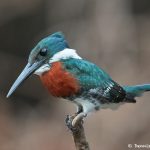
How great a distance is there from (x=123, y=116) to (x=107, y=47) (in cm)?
73

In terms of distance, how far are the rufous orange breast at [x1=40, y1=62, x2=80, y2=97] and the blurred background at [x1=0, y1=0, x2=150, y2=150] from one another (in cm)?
296

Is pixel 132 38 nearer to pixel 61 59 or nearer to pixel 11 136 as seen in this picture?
pixel 11 136

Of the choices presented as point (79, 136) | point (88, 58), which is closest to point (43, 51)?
point (79, 136)

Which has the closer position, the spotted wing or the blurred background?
the spotted wing

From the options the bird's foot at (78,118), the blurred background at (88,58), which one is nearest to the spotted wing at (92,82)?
the bird's foot at (78,118)

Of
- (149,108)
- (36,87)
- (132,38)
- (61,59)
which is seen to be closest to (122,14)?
(132,38)

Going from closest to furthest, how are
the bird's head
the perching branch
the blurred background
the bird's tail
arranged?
the perching branch, the bird's head, the bird's tail, the blurred background

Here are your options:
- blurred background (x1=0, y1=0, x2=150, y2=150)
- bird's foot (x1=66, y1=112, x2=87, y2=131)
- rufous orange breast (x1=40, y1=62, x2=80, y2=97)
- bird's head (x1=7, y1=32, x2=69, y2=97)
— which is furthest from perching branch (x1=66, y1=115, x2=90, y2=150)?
blurred background (x1=0, y1=0, x2=150, y2=150)

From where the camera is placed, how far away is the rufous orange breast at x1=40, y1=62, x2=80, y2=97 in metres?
3.58

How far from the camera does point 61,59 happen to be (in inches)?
144

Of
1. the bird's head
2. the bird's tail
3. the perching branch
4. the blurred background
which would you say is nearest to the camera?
the perching branch

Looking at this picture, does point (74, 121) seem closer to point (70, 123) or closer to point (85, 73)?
point (70, 123)

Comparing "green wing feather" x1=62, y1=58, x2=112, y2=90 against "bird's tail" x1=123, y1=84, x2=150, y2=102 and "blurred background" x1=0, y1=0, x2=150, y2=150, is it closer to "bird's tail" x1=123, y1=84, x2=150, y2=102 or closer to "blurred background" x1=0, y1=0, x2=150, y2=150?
"bird's tail" x1=123, y1=84, x2=150, y2=102

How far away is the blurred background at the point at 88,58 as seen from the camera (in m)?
6.89
